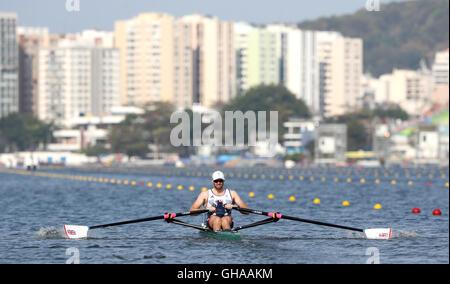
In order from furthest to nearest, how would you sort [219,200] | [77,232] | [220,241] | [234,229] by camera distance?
[77,232]
[219,200]
[234,229]
[220,241]

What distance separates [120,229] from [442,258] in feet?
46.9

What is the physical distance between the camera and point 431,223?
44.0 metres

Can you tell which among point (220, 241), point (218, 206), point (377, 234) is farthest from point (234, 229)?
point (377, 234)

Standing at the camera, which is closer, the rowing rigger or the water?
the water

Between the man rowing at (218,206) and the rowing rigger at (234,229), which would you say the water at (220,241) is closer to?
the rowing rigger at (234,229)

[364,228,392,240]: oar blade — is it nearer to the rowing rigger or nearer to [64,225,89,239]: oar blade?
the rowing rigger

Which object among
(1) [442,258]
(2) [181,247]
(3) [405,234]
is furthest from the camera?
(3) [405,234]

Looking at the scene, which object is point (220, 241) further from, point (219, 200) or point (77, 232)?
point (77, 232)

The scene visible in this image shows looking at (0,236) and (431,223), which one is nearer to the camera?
(0,236)

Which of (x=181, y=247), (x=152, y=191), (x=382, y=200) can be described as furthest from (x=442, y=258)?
(x=152, y=191)

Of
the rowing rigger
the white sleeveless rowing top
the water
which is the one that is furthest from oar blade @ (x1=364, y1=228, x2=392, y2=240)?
the white sleeveless rowing top
